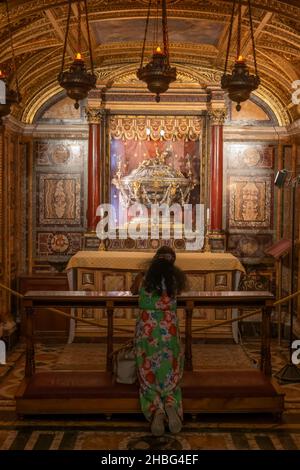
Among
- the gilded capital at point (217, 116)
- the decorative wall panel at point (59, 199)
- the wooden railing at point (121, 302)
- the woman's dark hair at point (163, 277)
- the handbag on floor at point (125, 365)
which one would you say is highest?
the gilded capital at point (217, 116)

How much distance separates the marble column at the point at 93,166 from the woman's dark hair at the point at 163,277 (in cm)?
560

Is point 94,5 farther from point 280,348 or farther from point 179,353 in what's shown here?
point 280,348

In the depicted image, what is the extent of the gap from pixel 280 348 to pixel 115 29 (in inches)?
231

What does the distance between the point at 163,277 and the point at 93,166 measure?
19.4ft

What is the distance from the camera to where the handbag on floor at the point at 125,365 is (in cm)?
640

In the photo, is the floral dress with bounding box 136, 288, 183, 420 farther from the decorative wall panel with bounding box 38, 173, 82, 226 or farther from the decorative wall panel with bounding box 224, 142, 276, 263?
the decorative wall panel with bounding box 38, 173, 82, 226

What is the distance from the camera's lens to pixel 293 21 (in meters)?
8.40

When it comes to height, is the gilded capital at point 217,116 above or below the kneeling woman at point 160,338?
above

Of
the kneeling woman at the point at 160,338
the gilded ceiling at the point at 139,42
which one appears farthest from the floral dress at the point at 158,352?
the gilded ceiling at the point at 139,42

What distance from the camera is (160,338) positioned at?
6.07 metres

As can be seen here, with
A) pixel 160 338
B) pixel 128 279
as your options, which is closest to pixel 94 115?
pixel 128 279

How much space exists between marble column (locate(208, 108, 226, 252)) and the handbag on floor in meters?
5.29

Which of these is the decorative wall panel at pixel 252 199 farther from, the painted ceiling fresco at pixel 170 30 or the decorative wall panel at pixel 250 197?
the painted ceiling fresco at pixel 170 30
